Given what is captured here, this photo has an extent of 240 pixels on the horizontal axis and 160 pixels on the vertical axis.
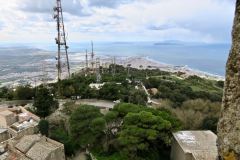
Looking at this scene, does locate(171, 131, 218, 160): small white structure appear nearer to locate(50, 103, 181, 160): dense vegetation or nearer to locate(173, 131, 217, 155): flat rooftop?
locate(173, 131, 217, 155): flat rooftop

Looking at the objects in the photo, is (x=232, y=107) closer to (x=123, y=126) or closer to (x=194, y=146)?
(x=194, y=146)

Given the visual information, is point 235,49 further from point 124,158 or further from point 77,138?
point 77,138

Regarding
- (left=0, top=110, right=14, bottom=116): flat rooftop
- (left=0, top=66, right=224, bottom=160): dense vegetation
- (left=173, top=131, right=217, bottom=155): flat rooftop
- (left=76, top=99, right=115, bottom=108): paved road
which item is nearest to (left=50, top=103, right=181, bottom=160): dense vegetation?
(left=0, top=66, right=224, bottom=160): dense vegetation

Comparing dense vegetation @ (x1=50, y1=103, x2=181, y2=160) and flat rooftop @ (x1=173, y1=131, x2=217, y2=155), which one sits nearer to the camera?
flat rooftop @ (x1=173, y1=131, x2=217, y2=155)

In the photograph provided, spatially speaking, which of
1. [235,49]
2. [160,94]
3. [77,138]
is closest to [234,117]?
[235,49]

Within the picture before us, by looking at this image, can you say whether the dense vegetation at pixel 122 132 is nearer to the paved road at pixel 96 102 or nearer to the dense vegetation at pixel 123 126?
the dense vegetation at pixel 123 126

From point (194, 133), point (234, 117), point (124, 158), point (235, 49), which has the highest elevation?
point (235, 49)

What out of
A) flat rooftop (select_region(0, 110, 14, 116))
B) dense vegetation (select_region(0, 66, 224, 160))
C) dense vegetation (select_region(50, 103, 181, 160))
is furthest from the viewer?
flat rooftop (select_region(0, 110, 14, 116))

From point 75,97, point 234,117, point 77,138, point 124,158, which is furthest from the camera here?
point 75,97
